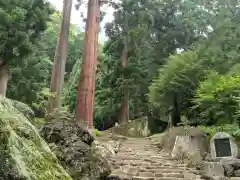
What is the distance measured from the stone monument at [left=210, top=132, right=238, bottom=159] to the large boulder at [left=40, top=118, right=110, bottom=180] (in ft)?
20.4

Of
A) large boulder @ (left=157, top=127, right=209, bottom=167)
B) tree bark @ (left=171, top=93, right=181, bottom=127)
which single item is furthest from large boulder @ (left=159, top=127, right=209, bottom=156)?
tree bark @ (left=171, top=93, right=181, bottom=127)

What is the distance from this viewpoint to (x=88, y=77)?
1260cm

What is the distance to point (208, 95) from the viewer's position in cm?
1277

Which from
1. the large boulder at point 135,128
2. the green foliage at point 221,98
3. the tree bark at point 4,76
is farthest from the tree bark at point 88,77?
the large boulder at point 135,128

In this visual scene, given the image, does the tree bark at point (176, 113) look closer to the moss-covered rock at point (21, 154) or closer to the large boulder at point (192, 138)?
the large boulder at point (192, 138)

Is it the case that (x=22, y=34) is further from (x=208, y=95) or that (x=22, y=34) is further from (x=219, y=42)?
(x=219, y=42)

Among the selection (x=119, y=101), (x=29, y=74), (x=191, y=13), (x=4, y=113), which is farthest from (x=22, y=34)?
(x=191, y=13)

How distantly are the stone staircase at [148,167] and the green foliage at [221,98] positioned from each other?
8.75ft

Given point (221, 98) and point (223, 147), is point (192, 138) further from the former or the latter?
point (221, 98)

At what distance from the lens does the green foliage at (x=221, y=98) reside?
12.2 meters

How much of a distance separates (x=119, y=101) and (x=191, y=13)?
8111 millimetres

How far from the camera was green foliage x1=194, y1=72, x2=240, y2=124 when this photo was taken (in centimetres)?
1219

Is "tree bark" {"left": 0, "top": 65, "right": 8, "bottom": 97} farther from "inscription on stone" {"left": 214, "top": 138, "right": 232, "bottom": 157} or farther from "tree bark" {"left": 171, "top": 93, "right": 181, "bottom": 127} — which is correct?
"tree bark" {"left": 171, "top": 93, "right": 181, "bottom": 127}

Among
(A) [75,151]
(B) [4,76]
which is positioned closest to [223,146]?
(A) [75,151]
